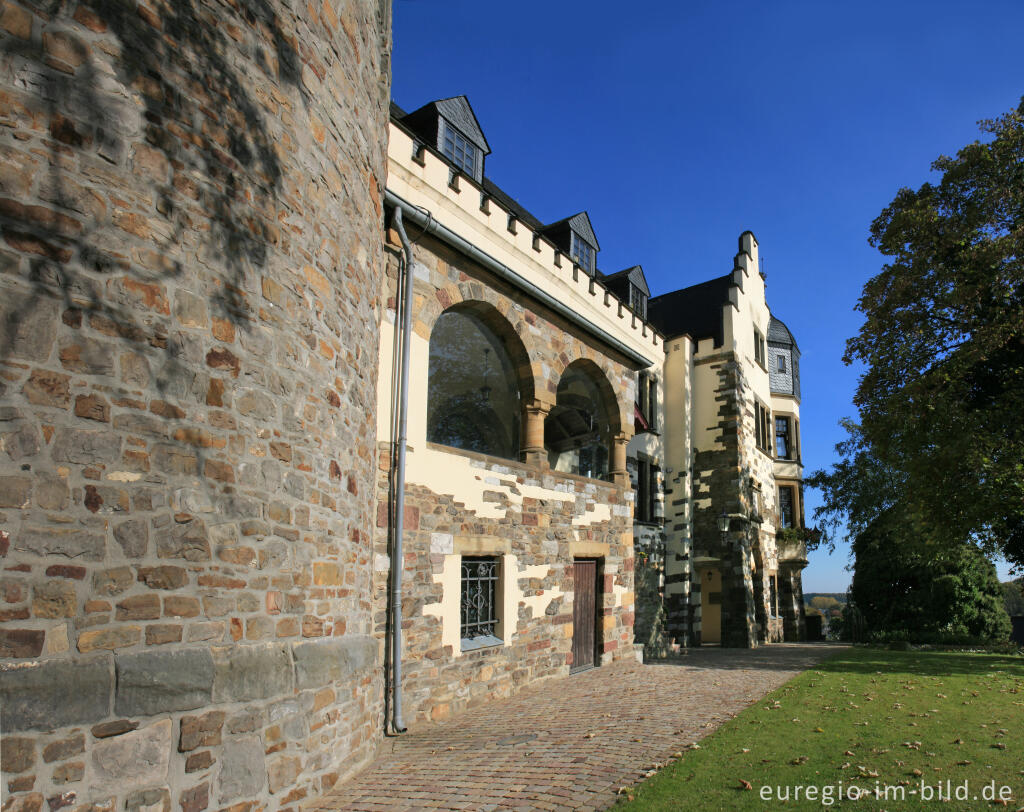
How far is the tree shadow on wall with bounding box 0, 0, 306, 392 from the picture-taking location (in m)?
3.64

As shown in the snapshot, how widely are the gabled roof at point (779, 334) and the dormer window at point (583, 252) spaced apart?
12569mm

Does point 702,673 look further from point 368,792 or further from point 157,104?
point 157,104

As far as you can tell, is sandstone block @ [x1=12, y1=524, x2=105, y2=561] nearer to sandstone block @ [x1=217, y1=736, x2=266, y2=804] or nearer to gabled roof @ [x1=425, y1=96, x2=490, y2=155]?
sandstone block @ [x1=217, y1=736, x2=266, y2=804]

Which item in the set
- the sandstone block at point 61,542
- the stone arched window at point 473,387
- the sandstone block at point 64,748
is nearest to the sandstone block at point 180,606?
the sandstone block at point 61,542

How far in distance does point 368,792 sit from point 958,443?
11043 mm

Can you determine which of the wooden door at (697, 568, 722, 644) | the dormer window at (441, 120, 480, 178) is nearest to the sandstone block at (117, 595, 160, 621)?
the dormer window at (441, 120, 480, 178)

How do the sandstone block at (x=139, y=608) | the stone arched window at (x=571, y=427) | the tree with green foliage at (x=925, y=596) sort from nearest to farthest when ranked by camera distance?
the sandstone block at (x=139, y=608)
the stone arched window at (x=571, y=427)
the tree with green foliage at (x=925, y=596)

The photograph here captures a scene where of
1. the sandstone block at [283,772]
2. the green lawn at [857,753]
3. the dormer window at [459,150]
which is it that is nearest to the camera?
A: the sandstone block at [283,772]

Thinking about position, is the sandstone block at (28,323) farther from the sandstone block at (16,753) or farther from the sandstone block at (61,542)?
the sandstone block at (16,753)

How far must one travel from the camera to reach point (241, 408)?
15.2 feet

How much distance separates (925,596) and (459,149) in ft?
59.5

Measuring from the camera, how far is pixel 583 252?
15.9 meters

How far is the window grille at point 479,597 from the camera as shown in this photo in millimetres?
9445

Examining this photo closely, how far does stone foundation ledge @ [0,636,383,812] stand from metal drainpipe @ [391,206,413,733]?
2.33 meters
